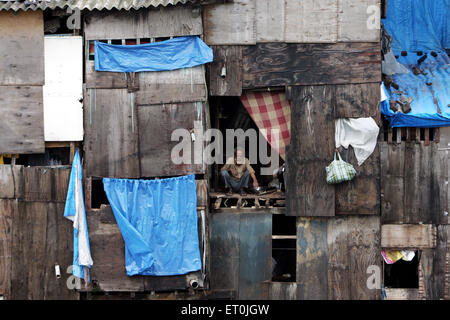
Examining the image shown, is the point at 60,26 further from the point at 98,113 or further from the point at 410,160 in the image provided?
the point at 410,160

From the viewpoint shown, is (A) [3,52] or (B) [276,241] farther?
(B) [276,241]

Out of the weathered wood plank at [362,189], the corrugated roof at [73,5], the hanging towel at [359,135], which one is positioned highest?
the corrugated roof at [73,5]

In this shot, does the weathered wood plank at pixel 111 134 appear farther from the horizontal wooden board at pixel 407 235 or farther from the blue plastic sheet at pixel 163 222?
the horizontal wooden board at pixel 407 235

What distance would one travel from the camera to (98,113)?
36.8 feet

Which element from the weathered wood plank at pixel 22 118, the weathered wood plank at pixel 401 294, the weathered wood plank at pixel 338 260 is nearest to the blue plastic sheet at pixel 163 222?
the weathered wood plank at pixel 22 118

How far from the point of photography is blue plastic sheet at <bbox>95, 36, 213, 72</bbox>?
11.1 metres

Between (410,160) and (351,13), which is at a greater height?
(351,13)

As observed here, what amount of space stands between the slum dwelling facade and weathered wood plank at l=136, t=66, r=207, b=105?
20mm

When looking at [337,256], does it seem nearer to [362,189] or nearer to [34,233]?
[362,189]

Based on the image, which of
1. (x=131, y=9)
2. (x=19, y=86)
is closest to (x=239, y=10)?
(x=131, y=9)

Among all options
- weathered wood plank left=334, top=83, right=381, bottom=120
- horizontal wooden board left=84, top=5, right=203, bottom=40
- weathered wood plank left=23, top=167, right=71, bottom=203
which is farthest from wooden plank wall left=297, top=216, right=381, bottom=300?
weathered wood plank left=23, top=167, right=71, bottom=203

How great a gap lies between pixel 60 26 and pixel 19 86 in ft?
4.79

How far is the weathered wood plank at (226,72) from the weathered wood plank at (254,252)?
2.53m

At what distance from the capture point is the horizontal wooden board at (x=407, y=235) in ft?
38.4
